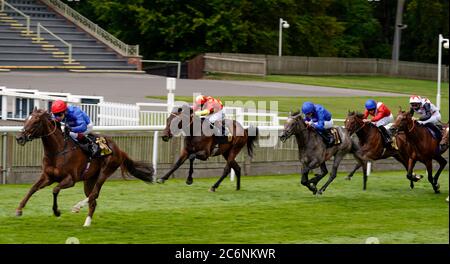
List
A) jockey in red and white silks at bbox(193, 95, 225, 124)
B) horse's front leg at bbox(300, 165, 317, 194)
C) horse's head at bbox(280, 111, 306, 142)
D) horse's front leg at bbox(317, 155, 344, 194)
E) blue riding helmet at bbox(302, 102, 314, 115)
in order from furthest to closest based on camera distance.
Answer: jockey in red and white silks at bbox(193, 95, 225, 124) → horse's front leg at bbox(317, 155, 344, 194) → blue riding helmet at bbox(302, 102, 314, 115) → horse's front leg at bbox(300, 165, 317, 194) → horse's head at bbox(280, 111, 306, 142)

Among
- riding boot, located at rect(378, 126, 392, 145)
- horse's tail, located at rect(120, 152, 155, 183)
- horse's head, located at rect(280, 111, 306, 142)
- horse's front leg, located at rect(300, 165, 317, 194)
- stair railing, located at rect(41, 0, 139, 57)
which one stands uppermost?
stair railing, located at rect(41, 0, 139, 57)

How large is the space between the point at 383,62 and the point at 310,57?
554 cm

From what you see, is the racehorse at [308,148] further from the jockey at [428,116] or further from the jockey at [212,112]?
the jockey at [428,116]

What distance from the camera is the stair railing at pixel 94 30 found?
3803cm

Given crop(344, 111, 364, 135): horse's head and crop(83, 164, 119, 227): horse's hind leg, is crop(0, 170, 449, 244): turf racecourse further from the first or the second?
crop(344, 111, 364, 135): horse's head

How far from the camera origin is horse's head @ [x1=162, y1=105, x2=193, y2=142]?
55.3 ft

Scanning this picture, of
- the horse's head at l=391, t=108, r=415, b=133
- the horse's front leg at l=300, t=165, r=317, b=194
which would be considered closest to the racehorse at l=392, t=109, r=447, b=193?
the horse's head at l=391, t=108, r=415, b=133

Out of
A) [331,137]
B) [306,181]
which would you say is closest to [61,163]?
[306,181]

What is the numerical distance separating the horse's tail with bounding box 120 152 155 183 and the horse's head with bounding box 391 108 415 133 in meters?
5.39

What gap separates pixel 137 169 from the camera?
44.1 feet

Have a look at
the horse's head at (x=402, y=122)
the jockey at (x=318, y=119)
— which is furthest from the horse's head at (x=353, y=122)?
the jockey at (x=318, y=119)

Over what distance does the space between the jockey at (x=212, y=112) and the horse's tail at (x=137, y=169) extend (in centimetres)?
368
